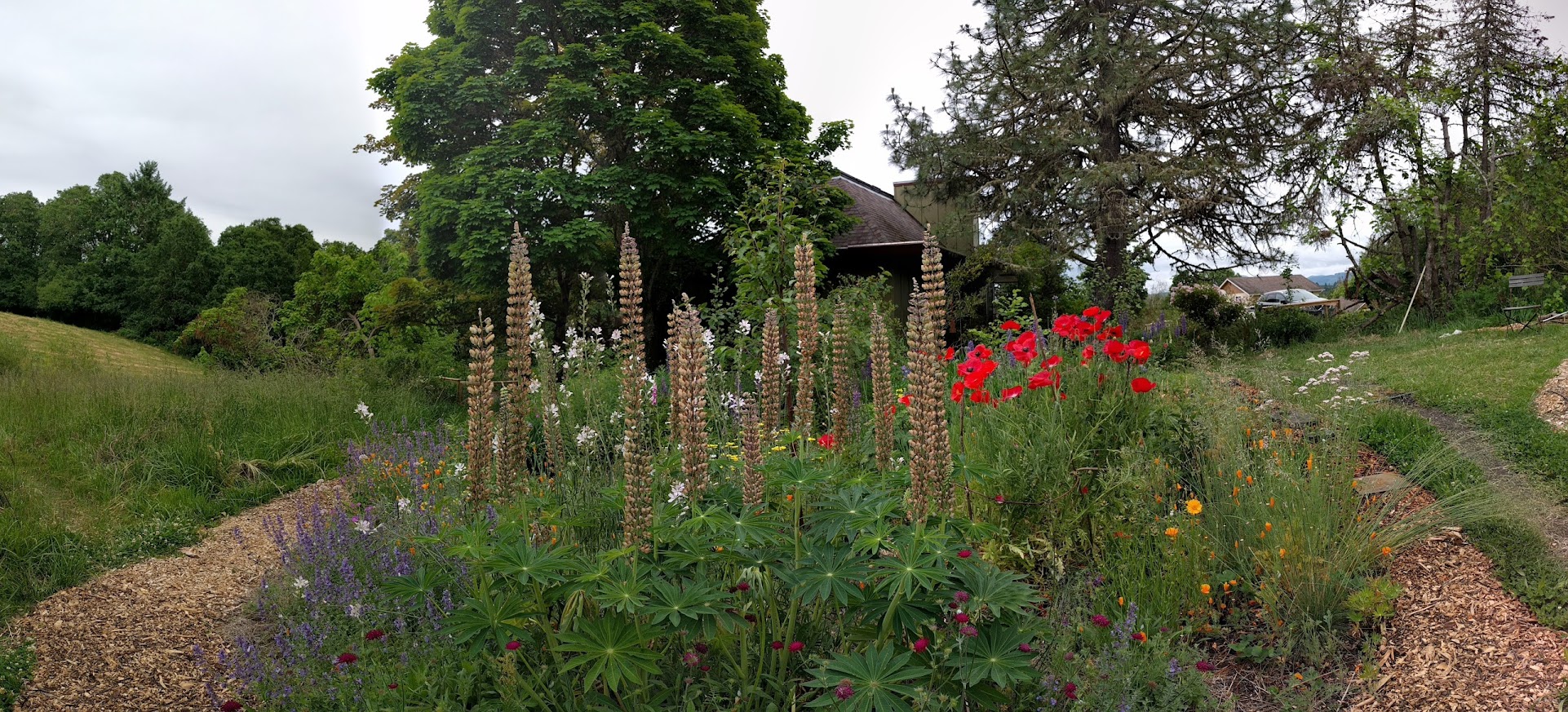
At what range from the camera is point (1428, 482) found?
5.91 m

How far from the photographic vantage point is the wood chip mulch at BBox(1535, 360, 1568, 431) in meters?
7.22

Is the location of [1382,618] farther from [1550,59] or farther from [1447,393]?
[1550,59]

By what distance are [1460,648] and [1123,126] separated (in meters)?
16.2

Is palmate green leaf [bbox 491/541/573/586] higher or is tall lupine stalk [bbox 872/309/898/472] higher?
tall lupine stalk [bbox 872/309/898/472]

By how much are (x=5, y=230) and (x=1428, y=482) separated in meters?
44.4

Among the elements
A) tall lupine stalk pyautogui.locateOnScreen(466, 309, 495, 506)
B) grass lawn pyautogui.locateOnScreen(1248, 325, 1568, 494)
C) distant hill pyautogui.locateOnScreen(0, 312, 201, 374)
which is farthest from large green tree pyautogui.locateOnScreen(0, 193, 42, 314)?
grass lawn pyautogui.locateOnScreen(1248, 325, 1568, 494)

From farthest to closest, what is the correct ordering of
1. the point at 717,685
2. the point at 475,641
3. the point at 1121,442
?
1. the point at 1121,442
2. the point at 717,685
3. the point at 475,641

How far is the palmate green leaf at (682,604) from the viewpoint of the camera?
2.24 meters

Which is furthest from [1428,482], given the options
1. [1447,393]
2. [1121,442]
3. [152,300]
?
[152,300]

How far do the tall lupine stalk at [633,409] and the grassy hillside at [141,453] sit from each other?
196 inches

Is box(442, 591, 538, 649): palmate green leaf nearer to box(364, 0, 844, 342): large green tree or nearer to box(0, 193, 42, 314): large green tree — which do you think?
box(364, 0, 844, 342): large green tree

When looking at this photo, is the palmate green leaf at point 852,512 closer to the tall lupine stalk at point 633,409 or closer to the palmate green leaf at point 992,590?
the palmate green leaf at point 992,590

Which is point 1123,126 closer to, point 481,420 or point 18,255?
point 481,420

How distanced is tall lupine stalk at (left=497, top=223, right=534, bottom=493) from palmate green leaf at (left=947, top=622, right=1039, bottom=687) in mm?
1523
